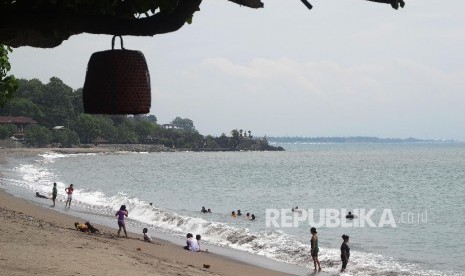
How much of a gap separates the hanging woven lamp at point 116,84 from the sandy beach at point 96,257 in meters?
7.12

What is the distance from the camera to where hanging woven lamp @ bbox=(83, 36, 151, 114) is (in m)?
3.52

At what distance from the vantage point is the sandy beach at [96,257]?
1126 centimetres

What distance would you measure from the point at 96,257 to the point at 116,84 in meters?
10.9

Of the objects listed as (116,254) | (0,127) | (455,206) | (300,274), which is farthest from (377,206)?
(0,127)

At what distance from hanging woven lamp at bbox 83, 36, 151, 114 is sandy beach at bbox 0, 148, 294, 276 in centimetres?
712

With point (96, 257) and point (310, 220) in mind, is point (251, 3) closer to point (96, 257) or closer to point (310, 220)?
point (96, 257)

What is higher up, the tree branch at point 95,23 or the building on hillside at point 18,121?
the building on hillside at point 18,121

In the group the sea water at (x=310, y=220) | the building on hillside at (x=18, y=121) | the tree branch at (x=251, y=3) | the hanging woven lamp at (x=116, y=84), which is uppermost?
the building on hillside at (x=18, y=121)

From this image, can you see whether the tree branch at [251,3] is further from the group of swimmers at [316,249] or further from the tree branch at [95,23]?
the group of swimmers at [316,249]

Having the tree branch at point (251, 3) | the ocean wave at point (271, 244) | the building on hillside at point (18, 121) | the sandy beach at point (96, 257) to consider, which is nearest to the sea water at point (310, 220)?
the ocean wave at point (271, 244)

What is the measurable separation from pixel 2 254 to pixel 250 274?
7142 mm

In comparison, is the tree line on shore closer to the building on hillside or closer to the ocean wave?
the building on hillside

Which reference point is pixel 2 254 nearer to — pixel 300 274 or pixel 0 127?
pixel 300 274

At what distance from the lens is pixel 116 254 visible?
15.1 meters
